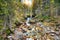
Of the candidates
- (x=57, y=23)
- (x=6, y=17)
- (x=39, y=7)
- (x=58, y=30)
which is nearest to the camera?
(x=6, y=17)

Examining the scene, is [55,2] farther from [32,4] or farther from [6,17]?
[6,17]

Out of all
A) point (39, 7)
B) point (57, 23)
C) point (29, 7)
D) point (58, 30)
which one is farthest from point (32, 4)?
point (58, 30)

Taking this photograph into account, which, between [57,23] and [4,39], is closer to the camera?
[4,39]

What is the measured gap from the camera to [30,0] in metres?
16.1

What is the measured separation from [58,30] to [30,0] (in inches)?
307

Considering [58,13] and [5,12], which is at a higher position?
[5,12]

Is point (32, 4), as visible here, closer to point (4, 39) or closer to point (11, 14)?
point (11, 14)

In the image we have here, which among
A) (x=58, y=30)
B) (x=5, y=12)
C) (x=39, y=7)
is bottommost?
(x=58, y=30)

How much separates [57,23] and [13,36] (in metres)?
4.17

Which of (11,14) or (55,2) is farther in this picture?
Answer: (55,2)

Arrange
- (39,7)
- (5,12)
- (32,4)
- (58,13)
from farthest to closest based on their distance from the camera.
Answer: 1. (32,4)
2. (39,7)
3. (58,13)
4. (5,12)

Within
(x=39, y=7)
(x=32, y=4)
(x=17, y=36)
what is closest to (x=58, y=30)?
(x=17, y=36)

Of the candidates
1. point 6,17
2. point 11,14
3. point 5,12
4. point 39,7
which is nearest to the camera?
point 5,12

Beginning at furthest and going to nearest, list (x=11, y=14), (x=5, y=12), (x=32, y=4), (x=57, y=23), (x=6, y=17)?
(x=32, y=4) → (x=57, y=23) → (x=11, y=14) → (x=6, y=17) → (x=5, y=12)
